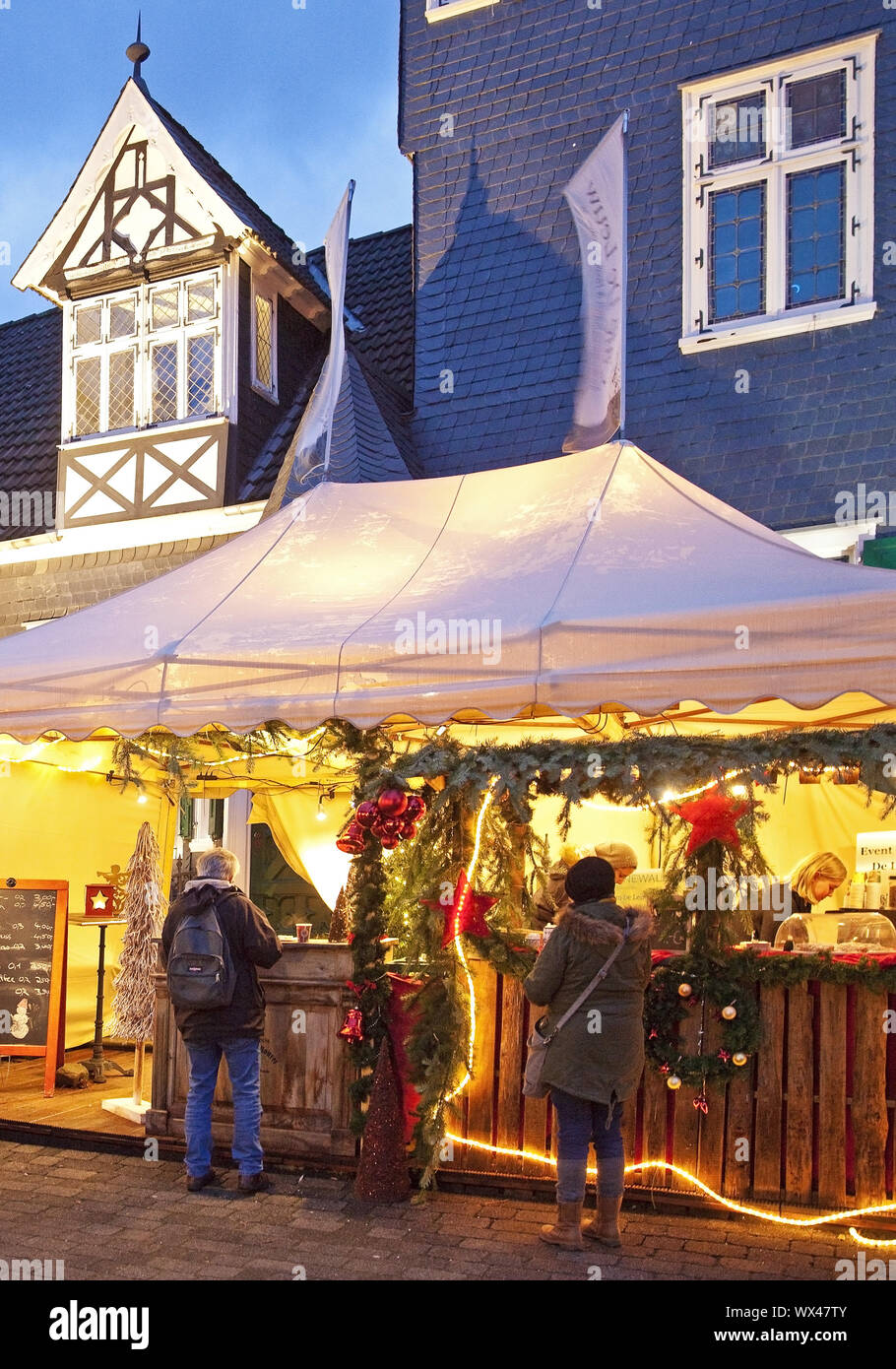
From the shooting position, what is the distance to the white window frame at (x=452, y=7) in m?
10.8

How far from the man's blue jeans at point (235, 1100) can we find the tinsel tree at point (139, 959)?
4.71 ft

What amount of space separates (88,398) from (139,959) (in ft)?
20.1

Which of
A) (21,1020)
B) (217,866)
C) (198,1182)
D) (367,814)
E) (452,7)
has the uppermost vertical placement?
(452,7)

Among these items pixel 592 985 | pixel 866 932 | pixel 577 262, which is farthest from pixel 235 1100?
pixel 577 262

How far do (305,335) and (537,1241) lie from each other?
9.61 m

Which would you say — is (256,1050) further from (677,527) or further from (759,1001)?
(677,527)

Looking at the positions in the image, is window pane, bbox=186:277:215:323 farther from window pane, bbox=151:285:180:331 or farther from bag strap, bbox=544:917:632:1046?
bag strap, bbox=544:917:632:1046

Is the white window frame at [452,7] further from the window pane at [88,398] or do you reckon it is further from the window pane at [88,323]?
the window pane at [88,398]

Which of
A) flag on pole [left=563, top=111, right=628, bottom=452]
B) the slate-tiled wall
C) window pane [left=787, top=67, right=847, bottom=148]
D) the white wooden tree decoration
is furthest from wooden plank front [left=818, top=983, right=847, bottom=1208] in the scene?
window pane [left=787, top=67, right=847, bottom=148]

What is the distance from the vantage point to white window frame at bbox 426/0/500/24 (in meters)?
10.8

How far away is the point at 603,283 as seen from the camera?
7785mm

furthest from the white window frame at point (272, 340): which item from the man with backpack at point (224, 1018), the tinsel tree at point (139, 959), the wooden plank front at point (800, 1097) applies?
the wooden plank front at point (800, 1097)

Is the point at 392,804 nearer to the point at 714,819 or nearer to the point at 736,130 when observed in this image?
the point at 714,819

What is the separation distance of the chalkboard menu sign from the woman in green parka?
13.6 feet
